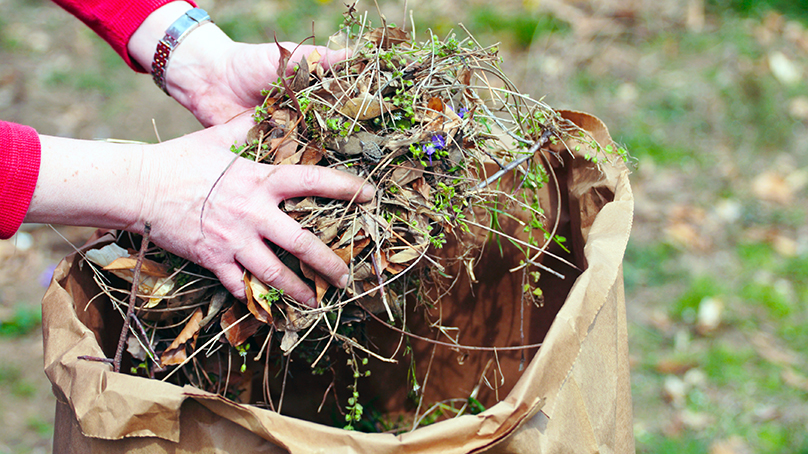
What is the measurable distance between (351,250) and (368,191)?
0.11m

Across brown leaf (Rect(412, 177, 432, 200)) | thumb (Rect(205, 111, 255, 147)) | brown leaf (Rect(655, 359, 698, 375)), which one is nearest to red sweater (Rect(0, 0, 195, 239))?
thumb (Rect(205, 111, 255, 147))

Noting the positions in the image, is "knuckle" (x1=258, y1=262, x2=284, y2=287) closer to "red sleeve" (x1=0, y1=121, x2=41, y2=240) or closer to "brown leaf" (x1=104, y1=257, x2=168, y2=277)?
"brown leaf" (x1=104, y1=257, x2=168, y2=277)

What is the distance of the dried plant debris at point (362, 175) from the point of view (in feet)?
3.15

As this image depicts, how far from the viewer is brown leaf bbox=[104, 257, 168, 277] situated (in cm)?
101

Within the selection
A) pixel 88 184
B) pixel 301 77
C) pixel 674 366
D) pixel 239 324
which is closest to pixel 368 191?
pixel 301 77

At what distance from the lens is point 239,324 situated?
1.02 meters

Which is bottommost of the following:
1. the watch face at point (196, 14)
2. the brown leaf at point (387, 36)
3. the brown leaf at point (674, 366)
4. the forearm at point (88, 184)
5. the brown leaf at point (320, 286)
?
the brown leaf at point (674, 366)

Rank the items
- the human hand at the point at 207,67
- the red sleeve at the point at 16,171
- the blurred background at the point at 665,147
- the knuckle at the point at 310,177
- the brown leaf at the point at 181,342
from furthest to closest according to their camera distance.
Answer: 1. the blurred background at the point at 665,147
2. the human hand at the point at 207,67
3. the brown leaf at the point at 181,342
4. the knuckle at the point at 310,177
5. the red sleeve at the point at 16,171

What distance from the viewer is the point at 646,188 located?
93.4 inches

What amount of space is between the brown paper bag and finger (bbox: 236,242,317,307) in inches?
9.9

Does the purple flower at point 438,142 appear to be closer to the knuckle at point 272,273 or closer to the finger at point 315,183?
the finger at point 315,183

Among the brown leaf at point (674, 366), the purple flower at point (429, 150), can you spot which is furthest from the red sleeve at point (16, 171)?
the brown leaf at point (674, 366)

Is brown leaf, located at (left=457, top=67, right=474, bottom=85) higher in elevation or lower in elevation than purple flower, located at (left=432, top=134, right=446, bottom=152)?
higher

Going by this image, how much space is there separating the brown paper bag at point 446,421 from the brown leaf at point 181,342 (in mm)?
157
